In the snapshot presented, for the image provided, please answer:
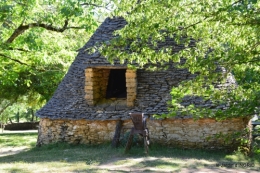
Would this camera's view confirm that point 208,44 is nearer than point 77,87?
Yes

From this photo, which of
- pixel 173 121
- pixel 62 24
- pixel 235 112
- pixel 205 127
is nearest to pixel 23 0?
pixel 62 24

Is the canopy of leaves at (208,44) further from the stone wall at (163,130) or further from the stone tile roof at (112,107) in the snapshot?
the stone tile roof at (112,107)

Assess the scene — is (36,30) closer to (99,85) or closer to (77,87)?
(77,87)

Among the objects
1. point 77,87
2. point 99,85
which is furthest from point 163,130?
point 77,87

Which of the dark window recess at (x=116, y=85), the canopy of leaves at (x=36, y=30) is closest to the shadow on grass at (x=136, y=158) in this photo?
the dark window recess at (x=116, y=85)

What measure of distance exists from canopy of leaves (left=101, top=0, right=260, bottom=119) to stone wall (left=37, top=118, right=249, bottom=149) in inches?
223

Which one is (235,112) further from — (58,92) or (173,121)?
(58,92)

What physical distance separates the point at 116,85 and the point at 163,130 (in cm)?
370

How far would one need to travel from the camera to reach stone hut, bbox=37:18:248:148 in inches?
→ 414

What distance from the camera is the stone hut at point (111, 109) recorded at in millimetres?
10523

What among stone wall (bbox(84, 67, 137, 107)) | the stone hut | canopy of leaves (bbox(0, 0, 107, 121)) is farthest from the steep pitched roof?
canopy of leaves (bbox(0, 0, 107, 121))

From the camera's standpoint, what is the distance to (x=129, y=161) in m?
8.47

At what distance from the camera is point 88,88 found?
468 inches

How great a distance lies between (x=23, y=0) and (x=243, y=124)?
7585 mm
